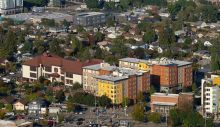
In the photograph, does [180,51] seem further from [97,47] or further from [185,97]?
[185,97]

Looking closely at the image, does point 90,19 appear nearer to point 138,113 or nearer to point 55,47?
point 55,47

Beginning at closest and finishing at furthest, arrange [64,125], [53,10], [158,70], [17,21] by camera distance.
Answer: [64,125] < [158,70] < [17,21] < [53,10]

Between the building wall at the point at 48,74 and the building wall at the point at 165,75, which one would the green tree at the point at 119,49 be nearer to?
the building wall at the point at 48,74

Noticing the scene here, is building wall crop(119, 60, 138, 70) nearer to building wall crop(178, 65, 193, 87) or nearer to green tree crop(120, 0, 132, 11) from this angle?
building wall crop(178, 65, 193, 87)

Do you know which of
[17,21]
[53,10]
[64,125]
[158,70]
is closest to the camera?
Result: [64,125]

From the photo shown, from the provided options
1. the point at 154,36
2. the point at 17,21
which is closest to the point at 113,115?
the point at 154,36

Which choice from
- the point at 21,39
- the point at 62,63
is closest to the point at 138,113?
the point at 62,63

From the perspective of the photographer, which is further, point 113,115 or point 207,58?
point 207,58
